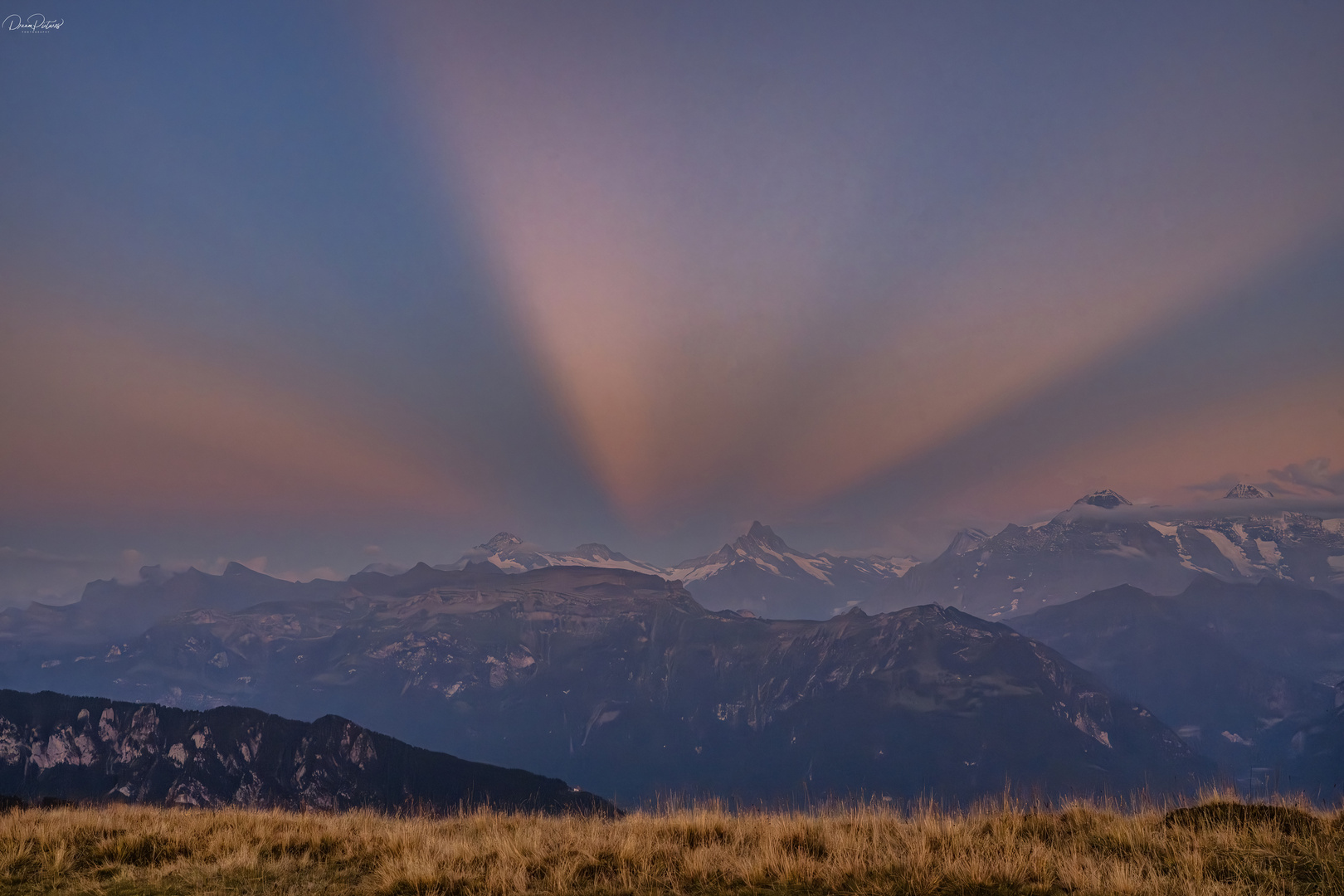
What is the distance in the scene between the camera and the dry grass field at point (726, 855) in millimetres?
11102

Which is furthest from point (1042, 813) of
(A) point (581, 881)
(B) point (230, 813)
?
(B) point (230, 813)

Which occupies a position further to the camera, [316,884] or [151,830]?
[151,830]

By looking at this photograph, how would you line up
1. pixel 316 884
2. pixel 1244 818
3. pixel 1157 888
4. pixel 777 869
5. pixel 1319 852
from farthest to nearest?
pixel 1244 818 → pixel 316 884 → pixel 777 869 → pixel 1319 852 → pixel 1157 888

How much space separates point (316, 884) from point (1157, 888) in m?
14.2

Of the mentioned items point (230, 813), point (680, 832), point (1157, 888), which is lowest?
point (230, 813)

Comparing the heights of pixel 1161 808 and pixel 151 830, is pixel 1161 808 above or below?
above

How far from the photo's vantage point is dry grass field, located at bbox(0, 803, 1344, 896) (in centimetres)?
1110

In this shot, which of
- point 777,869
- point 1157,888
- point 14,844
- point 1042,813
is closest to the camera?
point 1157,888

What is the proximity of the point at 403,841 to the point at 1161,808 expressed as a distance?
60.4 feet

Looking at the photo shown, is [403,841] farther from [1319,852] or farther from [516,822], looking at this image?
[1319,852]

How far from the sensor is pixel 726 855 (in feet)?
43.4

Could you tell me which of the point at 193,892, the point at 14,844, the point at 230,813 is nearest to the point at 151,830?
the point at 14,844

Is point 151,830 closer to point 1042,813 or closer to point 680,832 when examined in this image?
point 680,832

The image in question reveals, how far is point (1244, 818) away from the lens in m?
14.0
